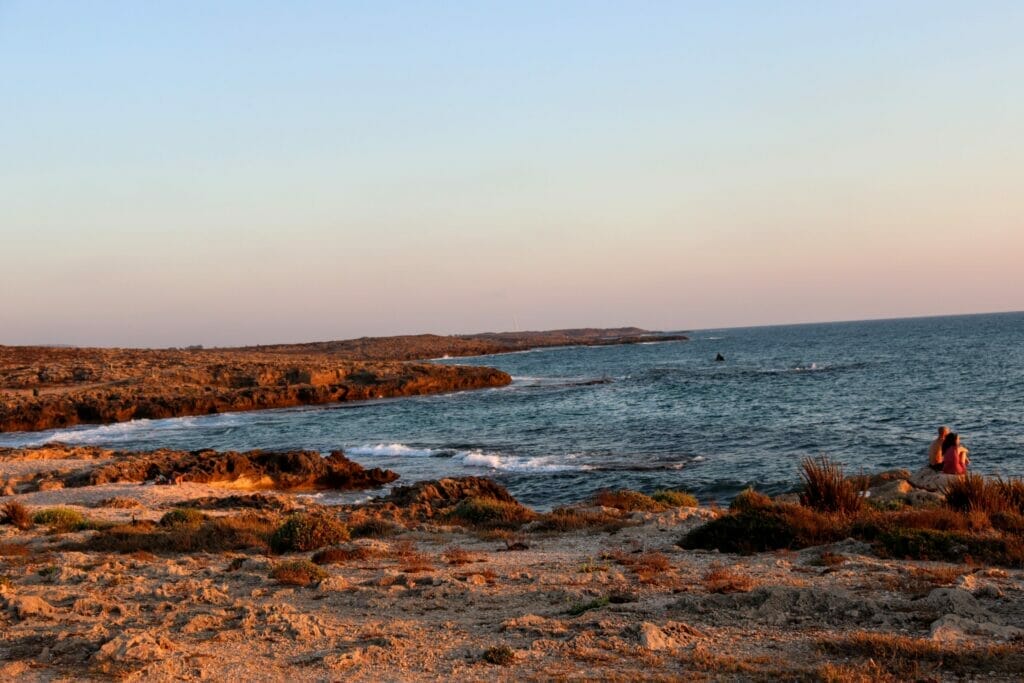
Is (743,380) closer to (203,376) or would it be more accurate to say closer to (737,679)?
(203,376)

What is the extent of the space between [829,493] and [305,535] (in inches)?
362

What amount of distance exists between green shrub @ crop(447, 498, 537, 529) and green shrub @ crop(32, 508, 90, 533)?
7.17m

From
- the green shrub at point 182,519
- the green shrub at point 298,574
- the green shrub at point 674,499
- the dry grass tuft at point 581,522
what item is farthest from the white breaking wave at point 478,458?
the green shrub at point 298,574

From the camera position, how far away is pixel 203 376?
6881 centimetres

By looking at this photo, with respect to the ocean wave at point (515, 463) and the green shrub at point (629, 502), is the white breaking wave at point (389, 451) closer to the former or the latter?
the ocean wave at point (515, 463)

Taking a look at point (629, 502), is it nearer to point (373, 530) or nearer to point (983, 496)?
point (373, 530)

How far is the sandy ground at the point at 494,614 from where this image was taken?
7.53 metres

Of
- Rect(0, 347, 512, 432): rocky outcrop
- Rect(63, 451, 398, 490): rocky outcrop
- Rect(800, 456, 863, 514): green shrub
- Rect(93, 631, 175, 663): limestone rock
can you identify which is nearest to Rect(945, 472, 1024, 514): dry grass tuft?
Rect(800, 456, 863, 514): green shrub

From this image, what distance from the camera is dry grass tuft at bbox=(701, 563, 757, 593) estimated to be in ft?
32.2

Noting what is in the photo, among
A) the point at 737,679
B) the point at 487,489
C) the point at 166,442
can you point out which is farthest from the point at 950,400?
the point at 737,679

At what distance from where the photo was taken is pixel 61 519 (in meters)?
16.4

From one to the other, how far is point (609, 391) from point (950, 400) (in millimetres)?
23951

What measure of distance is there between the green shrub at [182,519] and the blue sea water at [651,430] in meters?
9.17

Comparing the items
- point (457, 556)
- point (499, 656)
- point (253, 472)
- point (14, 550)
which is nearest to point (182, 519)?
point (14, 550)
